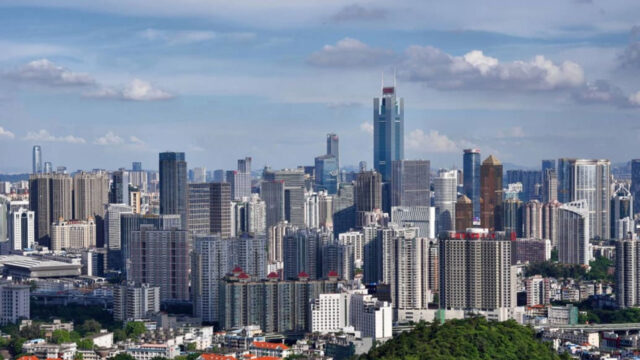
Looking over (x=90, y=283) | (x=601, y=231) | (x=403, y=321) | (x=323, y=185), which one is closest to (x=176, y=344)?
(x=403, y=321)

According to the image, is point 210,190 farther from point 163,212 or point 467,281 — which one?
point 467,281

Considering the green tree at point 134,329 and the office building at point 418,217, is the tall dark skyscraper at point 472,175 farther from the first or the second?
the green tree at point 134,329

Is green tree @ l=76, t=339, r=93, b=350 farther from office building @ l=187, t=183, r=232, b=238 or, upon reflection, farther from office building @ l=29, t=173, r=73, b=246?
office building @ l=29, t=173, r=73, b=246

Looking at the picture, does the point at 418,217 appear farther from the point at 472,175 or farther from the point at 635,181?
the point at 635,181

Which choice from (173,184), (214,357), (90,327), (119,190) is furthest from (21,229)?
(214,357)

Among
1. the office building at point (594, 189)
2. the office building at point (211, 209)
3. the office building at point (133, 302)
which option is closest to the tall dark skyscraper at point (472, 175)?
the office building at point (594, 189)

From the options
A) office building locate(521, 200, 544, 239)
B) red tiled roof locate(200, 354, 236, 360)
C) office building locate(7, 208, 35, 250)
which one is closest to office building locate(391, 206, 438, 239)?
office building locate(521, 200, 544, 239)
